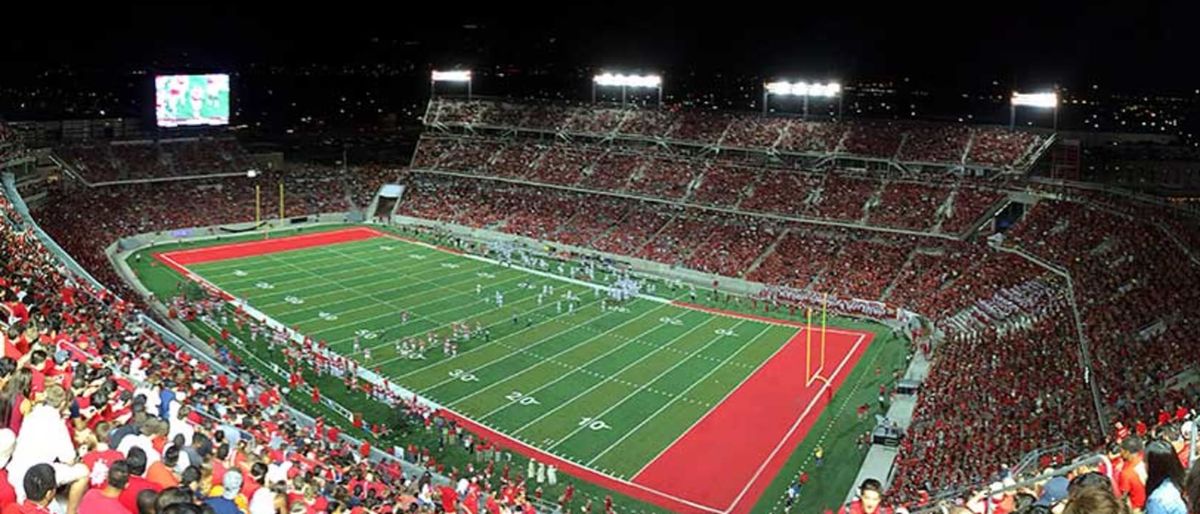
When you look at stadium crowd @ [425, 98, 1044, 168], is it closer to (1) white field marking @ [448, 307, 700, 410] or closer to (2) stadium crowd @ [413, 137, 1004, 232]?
(2) stadium crowd @ [413, 137, 1004, 232]

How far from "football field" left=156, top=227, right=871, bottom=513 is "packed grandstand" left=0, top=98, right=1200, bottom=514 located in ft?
5.79

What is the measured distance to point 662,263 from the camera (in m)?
43.4

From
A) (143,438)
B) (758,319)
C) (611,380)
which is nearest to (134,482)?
(143,438)

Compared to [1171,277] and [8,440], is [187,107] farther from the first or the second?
→ [8,440]

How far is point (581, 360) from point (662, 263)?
1476 cm

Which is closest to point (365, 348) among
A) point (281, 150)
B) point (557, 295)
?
point (557, 295)

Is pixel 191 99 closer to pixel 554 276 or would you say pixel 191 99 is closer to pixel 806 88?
pixel 554 276

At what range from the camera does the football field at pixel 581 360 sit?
2217 centimetres

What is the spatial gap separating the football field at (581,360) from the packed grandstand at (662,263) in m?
1.76

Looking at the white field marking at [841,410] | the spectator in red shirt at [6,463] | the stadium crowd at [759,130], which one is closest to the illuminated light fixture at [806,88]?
the stadium crowd at [759,130]

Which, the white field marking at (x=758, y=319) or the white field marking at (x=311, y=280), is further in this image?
the white field marking at (x=311, y=280)

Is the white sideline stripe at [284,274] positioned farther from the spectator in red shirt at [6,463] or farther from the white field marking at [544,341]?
the spectator in red shirt at [6,463]

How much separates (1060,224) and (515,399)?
22.4 m

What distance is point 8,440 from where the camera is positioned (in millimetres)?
5406
